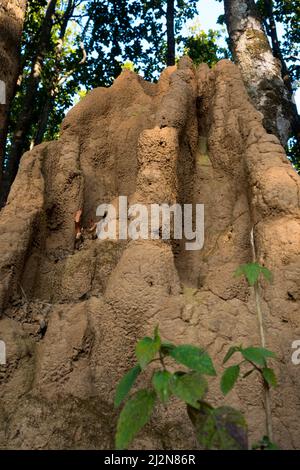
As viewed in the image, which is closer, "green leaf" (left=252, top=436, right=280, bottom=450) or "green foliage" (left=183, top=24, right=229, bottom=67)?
"green leaf" (left=252, top=436, right=280, bottom=450)

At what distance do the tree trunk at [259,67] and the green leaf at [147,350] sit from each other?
4.24m

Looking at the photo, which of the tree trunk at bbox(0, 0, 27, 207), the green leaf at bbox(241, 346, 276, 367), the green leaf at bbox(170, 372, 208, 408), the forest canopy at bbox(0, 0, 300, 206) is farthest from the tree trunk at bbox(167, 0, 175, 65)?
the green leaf at bbox(170, 372, 208, 408)

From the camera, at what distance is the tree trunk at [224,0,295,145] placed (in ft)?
19.2

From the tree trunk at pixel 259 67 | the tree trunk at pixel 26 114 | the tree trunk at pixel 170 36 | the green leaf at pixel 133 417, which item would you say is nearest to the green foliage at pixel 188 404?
the green leaf at pixel 133 417

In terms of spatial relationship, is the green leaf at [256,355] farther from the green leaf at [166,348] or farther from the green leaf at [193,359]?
the green leaf at [166,348]

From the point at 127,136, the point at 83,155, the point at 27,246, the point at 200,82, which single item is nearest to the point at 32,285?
the point at 27,246

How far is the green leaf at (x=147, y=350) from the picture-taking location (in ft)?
6.57

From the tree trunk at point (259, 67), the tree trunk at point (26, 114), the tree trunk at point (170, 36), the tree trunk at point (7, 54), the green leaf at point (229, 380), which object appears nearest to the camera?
the green leaf at point (229, 380)

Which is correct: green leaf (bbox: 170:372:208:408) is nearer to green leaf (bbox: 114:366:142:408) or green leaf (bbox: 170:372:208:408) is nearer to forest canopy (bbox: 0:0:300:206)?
green leaf (bbox: 114:366:142:408)

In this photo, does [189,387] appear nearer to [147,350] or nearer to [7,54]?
[147,350]

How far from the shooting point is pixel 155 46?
13.3 metres

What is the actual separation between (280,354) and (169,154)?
182 cm

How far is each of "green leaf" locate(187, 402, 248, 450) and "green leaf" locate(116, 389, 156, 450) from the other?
0.60ft

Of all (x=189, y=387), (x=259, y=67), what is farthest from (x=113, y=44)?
(x=189, y=387)
